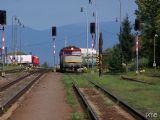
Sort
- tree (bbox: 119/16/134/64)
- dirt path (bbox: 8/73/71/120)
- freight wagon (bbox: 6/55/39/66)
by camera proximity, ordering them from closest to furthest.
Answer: dirt path (bbox: 8/73/71/120), tree (bbox: 119/16/134/64), freight wagon (bbox: 6/55/39/66)

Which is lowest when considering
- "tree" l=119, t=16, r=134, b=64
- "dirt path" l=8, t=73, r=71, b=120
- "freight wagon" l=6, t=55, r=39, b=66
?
"dirt path" l=8, t=73, r=71, b=120

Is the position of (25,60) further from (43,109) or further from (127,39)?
(43,109)

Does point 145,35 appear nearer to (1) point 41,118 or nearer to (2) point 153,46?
(2) point 153,46

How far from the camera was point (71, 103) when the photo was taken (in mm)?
25281

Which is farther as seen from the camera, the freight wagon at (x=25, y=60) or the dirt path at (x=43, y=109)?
the freight wagon at (x=25, y=60)

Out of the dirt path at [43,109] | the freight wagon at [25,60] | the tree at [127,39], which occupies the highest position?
the tree at [127,39]

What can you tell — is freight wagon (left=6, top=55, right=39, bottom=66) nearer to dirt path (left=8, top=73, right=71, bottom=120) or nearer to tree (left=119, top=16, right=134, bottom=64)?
tree (left=119, top=16, right=134, bottom=64)

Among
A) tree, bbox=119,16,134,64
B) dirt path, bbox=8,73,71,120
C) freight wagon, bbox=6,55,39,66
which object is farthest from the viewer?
freight wagon, bbox=6,55,39,66

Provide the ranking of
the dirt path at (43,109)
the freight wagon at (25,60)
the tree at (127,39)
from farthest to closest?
the freight wagon at (25,60) < the tree at (127,39) < the dirt path at (43,109)

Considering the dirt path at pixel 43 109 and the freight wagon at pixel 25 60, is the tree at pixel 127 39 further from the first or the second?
the dirt path at pixel 43 109

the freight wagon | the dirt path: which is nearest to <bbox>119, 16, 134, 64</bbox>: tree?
the freight wagon

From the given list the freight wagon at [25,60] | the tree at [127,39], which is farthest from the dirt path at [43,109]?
the freight wagon at [25,60]

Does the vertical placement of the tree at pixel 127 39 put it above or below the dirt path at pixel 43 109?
above

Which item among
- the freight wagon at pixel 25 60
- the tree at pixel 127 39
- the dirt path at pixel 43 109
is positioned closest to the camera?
the dirt path at pixel 43 109
